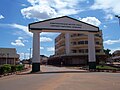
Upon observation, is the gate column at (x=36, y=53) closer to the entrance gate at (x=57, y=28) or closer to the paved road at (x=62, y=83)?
the entrance gate at (x=57, y=28)

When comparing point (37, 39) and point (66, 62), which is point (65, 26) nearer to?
point (37, 39)

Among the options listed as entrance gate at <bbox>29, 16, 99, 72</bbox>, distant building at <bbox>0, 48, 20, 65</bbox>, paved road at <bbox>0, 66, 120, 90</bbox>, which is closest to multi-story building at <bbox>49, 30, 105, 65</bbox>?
distant building at <bbox>0, 48, 20, 65</bbox>

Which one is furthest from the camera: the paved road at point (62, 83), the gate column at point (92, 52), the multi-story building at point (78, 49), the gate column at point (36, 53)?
the multi-story building at point (78, 49)

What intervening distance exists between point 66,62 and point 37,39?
45545 mm

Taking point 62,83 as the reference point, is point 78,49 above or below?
above

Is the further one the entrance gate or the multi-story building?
the multi-story building

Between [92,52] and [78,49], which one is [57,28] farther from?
[78,49]

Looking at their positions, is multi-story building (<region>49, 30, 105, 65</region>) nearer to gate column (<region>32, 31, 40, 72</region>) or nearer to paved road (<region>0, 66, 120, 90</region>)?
gate column (<region>32, 31, 40, 72</region>)

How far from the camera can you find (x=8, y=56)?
79.4 meters

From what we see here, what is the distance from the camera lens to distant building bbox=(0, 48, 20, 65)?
3076 inches

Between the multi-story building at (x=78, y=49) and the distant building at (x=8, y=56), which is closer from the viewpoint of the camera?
the distant building at (x=8, y=56)

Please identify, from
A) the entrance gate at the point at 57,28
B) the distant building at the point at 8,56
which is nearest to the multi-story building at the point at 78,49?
the distant building at the point at 8,56

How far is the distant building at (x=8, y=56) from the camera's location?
7812cm

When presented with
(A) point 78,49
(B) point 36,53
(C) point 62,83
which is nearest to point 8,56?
(A) point 78,49
